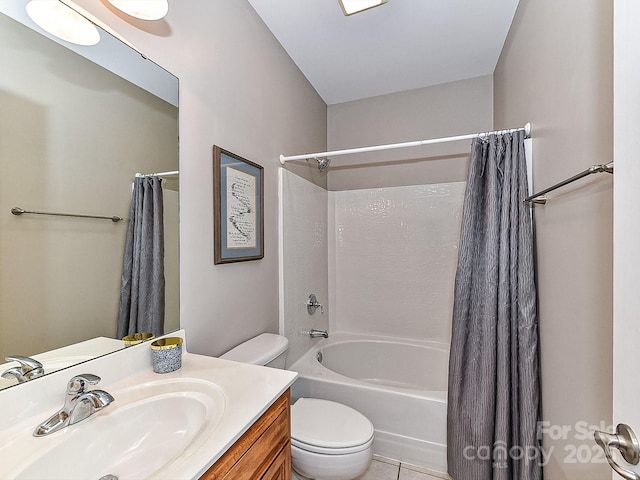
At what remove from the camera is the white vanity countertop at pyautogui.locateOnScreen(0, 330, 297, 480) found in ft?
1.99

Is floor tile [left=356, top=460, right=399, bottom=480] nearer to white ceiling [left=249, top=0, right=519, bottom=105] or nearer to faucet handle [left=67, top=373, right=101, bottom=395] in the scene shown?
faucet handle [left=67, top=373, right=101, bottom=395]

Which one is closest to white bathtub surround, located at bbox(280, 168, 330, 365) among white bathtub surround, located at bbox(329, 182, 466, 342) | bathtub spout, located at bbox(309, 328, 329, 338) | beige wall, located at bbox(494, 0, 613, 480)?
bathtub spout, located at bbox(309, 328, 329, 338)

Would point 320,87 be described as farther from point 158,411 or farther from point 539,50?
point 158,411

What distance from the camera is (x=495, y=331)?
57.7 inches

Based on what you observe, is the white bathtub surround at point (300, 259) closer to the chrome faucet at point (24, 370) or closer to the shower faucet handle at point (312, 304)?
the shower faucet handle at point (312, 304)

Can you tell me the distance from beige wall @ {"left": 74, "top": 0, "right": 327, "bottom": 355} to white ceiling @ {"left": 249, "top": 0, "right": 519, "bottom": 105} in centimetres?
22

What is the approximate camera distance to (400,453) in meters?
1.71

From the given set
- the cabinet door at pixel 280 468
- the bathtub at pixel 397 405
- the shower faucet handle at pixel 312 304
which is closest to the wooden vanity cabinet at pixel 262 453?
the cabinet door at pixel 280 468

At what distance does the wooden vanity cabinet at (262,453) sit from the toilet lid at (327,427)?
0.37 metres

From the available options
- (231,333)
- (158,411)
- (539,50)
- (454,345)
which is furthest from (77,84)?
(454,345)

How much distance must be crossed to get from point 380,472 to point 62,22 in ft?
7.85

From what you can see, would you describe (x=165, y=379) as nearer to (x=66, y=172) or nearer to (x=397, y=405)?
(x=66, y=172)

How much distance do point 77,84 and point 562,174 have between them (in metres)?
1.69

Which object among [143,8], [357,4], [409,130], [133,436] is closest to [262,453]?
[133,436]
